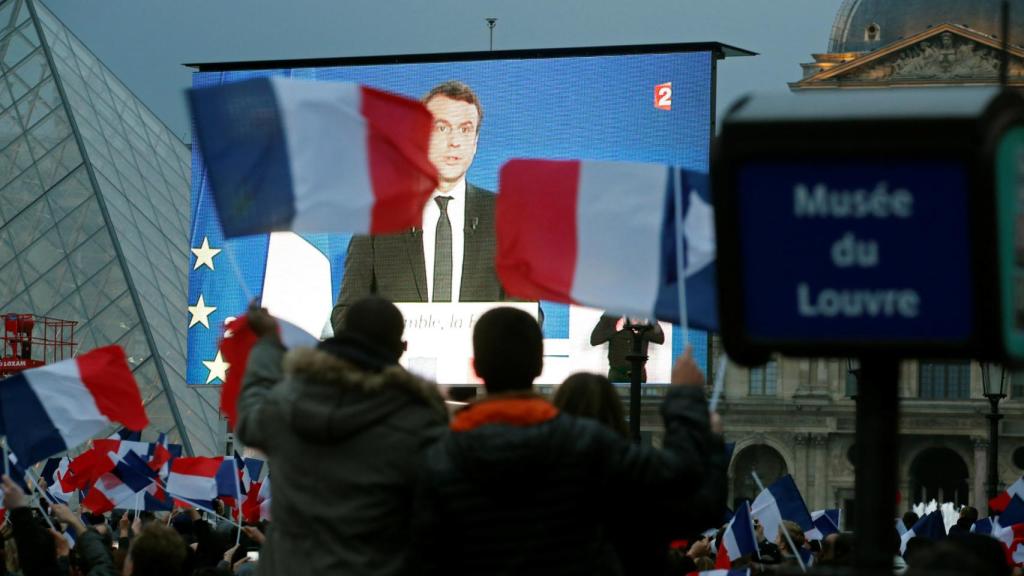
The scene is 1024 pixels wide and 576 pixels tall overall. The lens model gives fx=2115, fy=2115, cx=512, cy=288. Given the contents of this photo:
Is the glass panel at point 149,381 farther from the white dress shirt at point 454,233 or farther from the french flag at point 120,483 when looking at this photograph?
the french flag at point 120,483

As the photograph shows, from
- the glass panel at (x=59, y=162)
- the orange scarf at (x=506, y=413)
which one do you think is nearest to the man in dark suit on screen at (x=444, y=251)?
the glass panel at (x=59, y=162)

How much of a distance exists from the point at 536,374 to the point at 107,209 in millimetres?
40918

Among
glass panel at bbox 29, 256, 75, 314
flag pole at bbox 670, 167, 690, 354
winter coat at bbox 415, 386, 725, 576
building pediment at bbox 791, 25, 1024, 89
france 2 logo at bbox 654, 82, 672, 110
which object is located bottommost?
winter coat at bbox 415, 386, 725, 576

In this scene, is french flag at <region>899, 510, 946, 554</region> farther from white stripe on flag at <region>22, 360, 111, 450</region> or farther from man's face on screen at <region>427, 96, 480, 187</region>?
man's face on screen at <region>427, 96, 480, 187</region>

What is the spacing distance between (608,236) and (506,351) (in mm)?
1024

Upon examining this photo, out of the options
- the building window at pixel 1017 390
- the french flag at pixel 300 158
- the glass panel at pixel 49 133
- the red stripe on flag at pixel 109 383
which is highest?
the glass panel at pixel 49 133

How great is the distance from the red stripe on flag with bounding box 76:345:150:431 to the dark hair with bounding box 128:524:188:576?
322 centimetres

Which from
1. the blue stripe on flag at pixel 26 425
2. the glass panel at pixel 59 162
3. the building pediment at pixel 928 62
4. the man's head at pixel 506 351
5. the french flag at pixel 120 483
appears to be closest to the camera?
the man's head at pixel 506 351

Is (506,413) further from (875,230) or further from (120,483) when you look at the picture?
(120,483)

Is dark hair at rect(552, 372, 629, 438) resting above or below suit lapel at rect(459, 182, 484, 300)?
below

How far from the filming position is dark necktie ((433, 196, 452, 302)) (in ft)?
112

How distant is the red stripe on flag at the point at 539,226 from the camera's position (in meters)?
5.91

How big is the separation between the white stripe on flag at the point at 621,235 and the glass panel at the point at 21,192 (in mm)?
40185

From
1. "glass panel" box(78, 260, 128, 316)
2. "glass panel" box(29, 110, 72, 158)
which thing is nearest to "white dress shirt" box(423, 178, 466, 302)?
"glass panel" box(78, 260, 128, 316)
